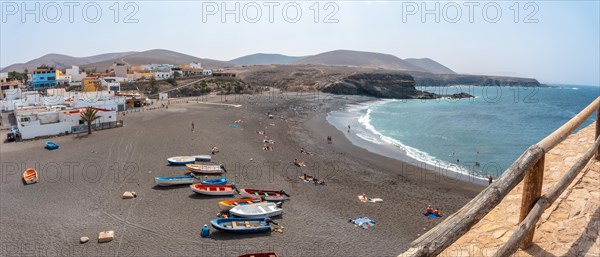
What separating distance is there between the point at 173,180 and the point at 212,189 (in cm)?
266

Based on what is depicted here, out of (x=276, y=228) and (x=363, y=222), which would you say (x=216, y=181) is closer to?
(x=276, y=228)

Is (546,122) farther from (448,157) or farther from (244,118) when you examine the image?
(244,118)

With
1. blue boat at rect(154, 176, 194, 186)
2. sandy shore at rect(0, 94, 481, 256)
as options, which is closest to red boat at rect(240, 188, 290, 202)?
sandy shore at rect(0, 94, 481, 256)

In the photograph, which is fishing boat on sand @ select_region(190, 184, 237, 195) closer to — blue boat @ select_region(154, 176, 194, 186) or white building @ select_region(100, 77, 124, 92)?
blue boat @ select_region(154, 176, 194, 186)

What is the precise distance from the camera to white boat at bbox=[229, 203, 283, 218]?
14914mm

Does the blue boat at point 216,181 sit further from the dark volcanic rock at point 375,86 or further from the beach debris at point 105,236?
the dark volcanic rock at point 375,86

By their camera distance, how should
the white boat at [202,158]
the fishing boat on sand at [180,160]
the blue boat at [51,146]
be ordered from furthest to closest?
the blue boat at [51,146] → the white boat at [202,158] → the fishing boat on sand at [180,160]

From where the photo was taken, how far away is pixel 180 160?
23.0 metres

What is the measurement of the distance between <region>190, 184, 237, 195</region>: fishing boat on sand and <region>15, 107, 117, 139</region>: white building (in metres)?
20.3

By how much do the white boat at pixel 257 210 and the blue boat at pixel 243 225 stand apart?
0.29 metres

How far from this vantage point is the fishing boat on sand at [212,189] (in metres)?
17.7

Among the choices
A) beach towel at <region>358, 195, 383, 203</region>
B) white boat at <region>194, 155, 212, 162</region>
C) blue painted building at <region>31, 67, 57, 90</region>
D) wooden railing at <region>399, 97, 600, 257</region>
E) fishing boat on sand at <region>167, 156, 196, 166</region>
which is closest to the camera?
wooden railing at <region>399, 97, 600, 257</region>

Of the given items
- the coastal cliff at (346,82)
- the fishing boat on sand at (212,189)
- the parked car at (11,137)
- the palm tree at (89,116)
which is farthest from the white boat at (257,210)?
the coastal cliff at (346,82)

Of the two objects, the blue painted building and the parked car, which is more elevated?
the blue painted building
